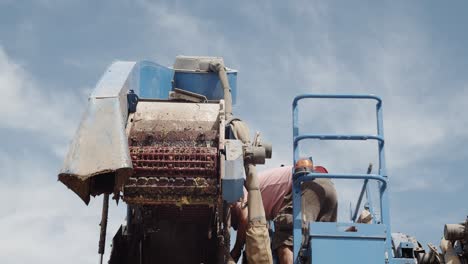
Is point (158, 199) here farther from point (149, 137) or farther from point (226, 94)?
point (226, 94)

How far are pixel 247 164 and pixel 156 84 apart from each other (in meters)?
1.82

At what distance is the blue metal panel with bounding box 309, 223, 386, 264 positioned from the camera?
5.74 metres

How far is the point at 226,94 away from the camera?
6.82 metres

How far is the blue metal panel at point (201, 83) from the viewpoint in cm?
714

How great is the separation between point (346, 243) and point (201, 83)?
8.06 ft

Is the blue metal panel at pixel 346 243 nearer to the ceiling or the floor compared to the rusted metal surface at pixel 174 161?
nearer to the floor

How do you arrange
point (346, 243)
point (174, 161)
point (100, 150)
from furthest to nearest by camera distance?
point (346, 243) < point (174, 161) < point (100, 150)

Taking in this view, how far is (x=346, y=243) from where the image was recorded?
5.80 meters

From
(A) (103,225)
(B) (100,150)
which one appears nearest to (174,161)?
(B) (100,150)

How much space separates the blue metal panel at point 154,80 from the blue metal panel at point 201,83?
113 mm

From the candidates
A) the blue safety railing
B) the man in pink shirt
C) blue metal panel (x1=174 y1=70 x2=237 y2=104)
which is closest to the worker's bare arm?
the man in pink shirt

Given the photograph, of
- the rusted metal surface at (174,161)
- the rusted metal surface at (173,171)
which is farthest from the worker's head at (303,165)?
the rusted metal surface at (174,161)

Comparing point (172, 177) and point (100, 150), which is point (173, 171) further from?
point (100, 150)

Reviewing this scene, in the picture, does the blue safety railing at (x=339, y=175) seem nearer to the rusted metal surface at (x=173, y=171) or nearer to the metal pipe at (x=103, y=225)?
the rusted metal surface at (x=173, y=171)
